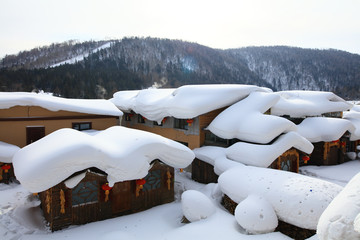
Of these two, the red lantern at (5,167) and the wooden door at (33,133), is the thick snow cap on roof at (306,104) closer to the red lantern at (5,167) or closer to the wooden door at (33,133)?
the wooden door at (33,133)

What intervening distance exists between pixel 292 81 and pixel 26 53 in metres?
125

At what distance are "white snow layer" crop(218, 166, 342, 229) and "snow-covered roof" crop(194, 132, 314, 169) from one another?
222cm

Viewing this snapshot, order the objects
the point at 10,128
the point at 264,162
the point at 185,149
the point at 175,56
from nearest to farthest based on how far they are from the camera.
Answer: the point at 185,149, the point at 264,162, the point at 10,128, the point at 175,56

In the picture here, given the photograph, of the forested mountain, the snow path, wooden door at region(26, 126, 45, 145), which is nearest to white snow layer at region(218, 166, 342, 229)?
the snow path

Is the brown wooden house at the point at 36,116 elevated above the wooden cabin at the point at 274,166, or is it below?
above

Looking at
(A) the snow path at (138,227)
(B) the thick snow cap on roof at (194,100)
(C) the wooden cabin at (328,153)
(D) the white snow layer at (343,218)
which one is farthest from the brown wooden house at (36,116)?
(C) the wooden cabin at (328,153)

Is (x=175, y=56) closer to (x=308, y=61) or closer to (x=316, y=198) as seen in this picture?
(x=308, y=61)

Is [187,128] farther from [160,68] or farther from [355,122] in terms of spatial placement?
[160,68]

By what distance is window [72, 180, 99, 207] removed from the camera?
9.59 m

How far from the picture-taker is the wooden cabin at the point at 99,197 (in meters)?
9.26

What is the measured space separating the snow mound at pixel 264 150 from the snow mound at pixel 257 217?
447cm

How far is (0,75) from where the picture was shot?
6056 centimetres

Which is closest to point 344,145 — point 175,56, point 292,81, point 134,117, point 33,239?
point 134,117

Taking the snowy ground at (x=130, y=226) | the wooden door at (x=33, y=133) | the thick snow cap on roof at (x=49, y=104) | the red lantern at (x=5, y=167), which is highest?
the thick snow cap on roof at (x=49, y=104)
